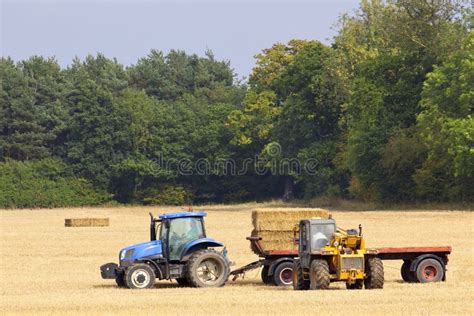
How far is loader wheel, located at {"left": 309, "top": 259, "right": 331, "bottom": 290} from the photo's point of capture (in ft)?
81.6

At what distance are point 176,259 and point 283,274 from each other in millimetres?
2545

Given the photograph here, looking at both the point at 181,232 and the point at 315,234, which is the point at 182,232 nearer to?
the point at 181,232

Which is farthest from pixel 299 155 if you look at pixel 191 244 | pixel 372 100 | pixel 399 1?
pixel 191 244

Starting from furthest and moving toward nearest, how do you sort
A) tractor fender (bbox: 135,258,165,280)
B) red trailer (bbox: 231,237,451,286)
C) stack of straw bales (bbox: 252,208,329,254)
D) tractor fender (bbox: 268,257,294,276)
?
stack of straw bales (bbox: 252,208,329,254), tractor fender (bbox: 268,257,294,276), tractor fender (bbox: 135,258,165,280), red trailer (bbox: 231,237,451,286)

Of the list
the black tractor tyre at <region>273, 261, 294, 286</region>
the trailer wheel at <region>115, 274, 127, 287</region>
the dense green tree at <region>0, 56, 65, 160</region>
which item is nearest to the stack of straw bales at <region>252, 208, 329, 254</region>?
the black tractor tyre at <region>273, 261, 294, 286</region>

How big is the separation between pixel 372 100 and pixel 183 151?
30.0m

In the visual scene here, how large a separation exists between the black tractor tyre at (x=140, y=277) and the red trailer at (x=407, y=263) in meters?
1.98

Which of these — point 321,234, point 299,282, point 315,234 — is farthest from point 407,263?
point 299,282

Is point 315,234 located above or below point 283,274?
above

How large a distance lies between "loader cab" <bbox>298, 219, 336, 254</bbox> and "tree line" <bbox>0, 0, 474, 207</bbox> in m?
50.8

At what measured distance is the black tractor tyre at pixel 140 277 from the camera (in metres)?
26.7

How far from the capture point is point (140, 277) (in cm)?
2683

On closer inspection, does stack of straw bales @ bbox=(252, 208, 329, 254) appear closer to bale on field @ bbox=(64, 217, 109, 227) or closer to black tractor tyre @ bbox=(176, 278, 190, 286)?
black tractor tyre @ bbox=(176, 278, 190, 286)

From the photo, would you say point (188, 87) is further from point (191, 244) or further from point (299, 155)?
point (191, 244)
